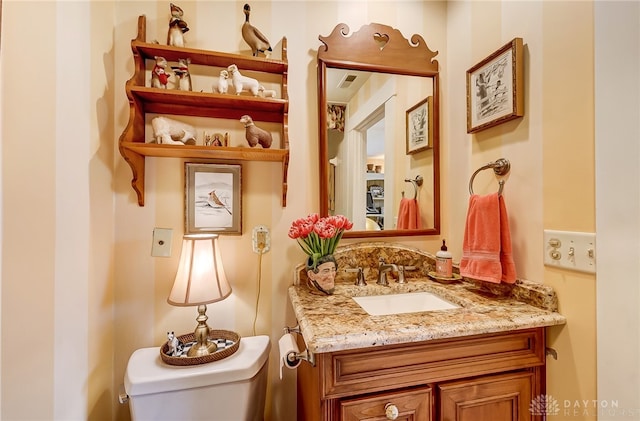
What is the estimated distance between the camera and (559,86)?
0.93m

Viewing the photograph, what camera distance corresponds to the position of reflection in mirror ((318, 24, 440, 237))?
4.45ft

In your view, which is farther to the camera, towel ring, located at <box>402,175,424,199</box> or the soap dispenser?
towel ring, located at <box>402,175,424,199</box>

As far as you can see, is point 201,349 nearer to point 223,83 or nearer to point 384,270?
point 384,270

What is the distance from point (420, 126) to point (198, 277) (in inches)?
51.8

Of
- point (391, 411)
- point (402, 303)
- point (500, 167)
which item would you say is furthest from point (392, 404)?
point (500, 167)

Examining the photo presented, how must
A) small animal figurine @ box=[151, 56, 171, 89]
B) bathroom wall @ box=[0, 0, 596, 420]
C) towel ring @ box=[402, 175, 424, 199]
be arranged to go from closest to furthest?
bathroom wall @ box=[0, 0, 596, 420]
small animal figurine @ box=[151, 56, 171, 89]
towel ring @ box=[402, 175, 424, 199]

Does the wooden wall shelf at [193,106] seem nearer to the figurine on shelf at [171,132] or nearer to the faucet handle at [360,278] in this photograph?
the figurine on shelf at [171,132]

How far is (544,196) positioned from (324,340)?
95 cm

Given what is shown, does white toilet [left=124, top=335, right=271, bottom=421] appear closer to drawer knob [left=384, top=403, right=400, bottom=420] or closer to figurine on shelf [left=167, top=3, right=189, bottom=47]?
drawer knob [left=384, top=403, right=400, bottom=420]

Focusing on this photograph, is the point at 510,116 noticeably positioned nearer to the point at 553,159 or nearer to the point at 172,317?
the point at 553,159

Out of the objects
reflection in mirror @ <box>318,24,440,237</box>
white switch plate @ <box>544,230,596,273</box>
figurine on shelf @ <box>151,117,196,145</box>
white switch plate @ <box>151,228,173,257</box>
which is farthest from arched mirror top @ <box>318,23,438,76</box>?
white switch plate @ <box>151,228,173,257</box>

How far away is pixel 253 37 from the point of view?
1.22m

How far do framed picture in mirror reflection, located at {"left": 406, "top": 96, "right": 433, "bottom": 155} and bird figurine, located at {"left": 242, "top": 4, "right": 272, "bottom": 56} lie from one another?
0.80m

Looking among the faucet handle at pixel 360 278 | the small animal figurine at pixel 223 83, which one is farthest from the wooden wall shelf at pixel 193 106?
the faucet handle at pixel 360 278
